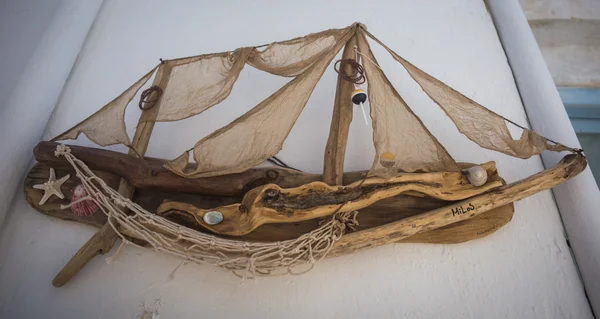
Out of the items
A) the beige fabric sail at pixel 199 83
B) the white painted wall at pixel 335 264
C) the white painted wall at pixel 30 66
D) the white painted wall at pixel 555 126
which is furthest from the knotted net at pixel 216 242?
the white painted wall at pixel 555 126

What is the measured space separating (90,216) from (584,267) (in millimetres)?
1332

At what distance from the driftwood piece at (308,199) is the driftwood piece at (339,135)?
57 mm

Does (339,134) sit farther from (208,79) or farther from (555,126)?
(555,126)

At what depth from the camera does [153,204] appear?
44.8 inches

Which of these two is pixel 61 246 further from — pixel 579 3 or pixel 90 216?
pixel 579 3

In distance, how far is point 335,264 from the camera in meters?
1.12

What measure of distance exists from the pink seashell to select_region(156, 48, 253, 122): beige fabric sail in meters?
0.28

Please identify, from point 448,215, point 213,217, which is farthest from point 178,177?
point 448,215

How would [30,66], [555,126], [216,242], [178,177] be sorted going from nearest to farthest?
[216,242] < [178,177] < [555,126] < [30,66]

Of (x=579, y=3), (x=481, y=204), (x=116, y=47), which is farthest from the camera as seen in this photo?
(x=579, y=3)

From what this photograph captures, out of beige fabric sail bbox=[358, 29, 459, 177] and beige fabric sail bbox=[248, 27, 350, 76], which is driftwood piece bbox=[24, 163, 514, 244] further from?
beige fabric sail bbox=[248, 27, 350, 76]

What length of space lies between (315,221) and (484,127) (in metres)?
0.50

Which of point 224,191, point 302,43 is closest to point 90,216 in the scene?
point 224,191

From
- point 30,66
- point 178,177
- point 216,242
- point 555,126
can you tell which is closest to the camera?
point 216,242
